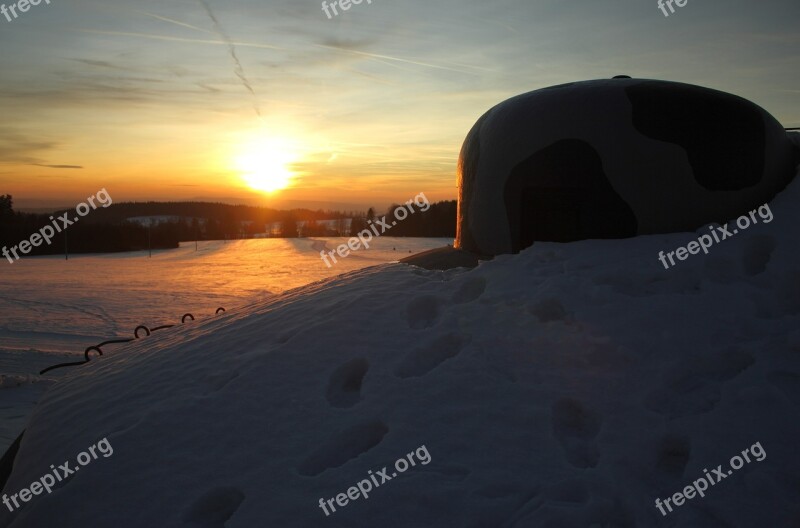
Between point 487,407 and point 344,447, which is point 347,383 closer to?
point 344,447

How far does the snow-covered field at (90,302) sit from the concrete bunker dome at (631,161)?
5.55 meters

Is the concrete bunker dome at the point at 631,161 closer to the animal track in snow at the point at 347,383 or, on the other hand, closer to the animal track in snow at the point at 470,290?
the animal track in snow at the point at 470,290

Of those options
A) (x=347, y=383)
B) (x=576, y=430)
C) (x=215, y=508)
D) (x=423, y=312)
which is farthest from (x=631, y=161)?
(x=215, y=508)

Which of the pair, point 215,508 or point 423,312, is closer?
point 215,508

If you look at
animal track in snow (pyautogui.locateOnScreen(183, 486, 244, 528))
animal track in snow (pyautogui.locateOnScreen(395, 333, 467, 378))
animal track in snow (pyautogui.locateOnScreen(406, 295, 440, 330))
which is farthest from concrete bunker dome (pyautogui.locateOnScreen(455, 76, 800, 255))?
animal track in snow (pyautogui.locateOnScreen(183, 486, 244, 528))

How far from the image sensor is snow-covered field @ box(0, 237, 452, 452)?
10.8 m

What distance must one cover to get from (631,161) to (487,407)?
352 centimetres

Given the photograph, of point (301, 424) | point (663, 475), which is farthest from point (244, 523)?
point (663, 475)

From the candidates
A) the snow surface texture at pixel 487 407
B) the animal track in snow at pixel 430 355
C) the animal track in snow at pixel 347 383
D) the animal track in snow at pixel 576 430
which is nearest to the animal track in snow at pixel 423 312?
the snow surface texture at pixel 487 407

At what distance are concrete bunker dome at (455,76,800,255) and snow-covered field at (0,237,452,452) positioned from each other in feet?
Result: 18.2

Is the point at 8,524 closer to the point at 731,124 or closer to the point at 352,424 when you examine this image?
the point at 352,424

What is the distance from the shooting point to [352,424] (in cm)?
356

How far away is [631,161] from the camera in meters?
5.53

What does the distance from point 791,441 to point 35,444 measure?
19.0ft
